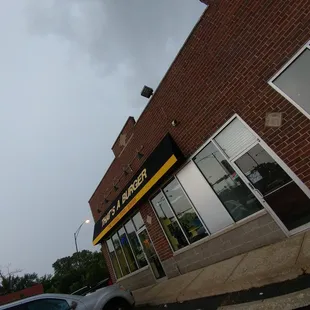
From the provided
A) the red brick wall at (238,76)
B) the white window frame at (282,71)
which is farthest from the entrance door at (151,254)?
the white window frame at (282,71)

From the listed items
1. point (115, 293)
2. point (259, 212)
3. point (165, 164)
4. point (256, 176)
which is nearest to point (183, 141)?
point (165, 164)

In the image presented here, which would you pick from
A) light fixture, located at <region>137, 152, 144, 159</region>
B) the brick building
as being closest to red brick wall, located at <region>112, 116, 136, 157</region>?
the brick building

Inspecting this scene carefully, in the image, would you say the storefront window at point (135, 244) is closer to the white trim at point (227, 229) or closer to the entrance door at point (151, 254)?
the entrance door at point (151, 254)

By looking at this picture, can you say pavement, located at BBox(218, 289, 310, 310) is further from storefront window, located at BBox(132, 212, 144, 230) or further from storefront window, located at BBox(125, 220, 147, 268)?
storefront window, located at BBox(125, 220, 147, 268)

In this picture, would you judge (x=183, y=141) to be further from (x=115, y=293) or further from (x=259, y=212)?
(x=115, y=293)

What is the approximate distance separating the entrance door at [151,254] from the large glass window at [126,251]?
0.36 m

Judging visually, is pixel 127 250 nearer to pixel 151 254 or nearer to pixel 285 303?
pixel 151 254

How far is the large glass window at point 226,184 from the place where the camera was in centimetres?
686

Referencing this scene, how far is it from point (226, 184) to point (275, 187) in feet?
4.62

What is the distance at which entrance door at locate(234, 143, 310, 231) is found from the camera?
5.88 meters

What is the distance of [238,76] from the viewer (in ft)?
22.4

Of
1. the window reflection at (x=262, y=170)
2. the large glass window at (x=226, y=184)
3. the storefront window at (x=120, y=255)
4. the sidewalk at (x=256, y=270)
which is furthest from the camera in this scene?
the storefront window at (x=120, y=255)

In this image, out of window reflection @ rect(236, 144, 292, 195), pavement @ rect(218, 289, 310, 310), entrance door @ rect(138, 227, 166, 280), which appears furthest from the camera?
entrance door @ rect(138, 227, 166, 280)

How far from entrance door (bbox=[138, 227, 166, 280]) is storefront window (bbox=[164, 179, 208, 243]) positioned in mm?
2719
